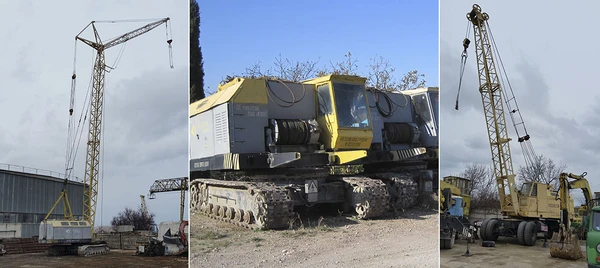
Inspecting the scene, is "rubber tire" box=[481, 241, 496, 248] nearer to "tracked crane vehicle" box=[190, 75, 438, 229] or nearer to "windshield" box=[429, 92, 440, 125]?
"tracked crane vehicle" box=[190, 75, 438, 229]

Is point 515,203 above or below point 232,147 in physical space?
below

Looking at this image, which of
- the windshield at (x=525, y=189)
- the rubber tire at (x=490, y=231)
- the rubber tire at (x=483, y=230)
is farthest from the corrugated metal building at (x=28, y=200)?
the windshield at (x=525, y=189)

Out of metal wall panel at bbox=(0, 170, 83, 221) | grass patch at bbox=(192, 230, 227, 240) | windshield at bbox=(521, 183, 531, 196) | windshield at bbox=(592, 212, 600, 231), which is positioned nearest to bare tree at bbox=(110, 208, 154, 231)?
grass patch at bbox=(192, 230, 227, 240)

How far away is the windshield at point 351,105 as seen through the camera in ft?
17.5

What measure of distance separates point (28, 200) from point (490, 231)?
12.4m

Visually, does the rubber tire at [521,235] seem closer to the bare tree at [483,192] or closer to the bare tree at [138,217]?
the bare tree at [483,192]

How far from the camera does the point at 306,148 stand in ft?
17.0

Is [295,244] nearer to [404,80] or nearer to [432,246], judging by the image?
[432,246]

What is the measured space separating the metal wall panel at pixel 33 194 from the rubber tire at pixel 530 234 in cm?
1060

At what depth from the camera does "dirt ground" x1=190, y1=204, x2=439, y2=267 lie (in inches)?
194

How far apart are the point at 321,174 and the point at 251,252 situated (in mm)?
978

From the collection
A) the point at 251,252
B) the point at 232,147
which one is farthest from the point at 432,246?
the point at 232,147

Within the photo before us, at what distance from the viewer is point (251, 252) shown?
4949 millimetres

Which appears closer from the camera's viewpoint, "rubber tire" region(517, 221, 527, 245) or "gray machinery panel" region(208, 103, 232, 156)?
"gray machinery panel" region(208, 103, 232, 156)
